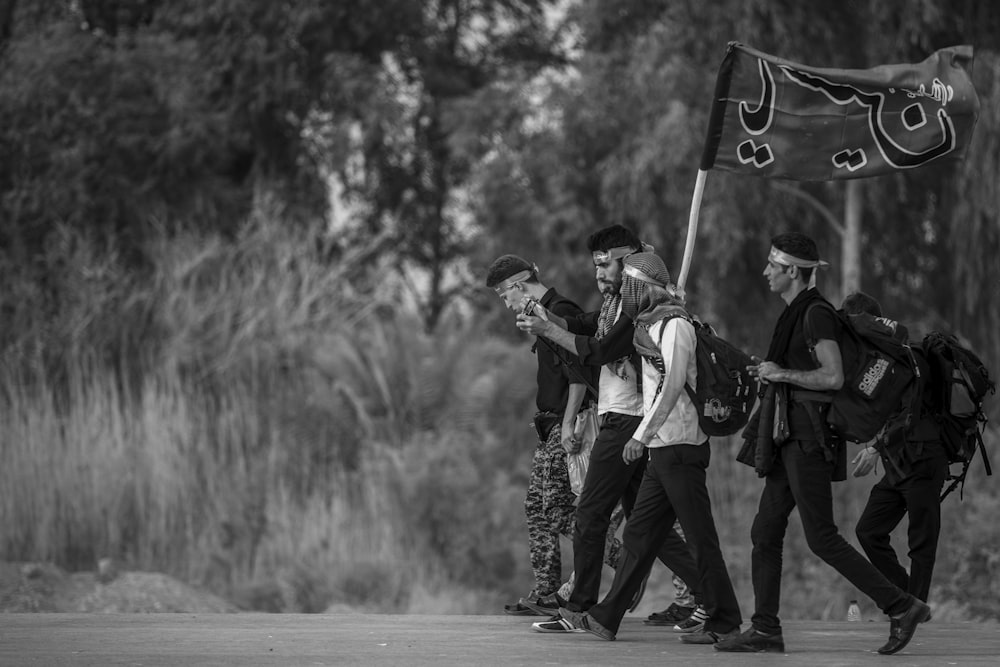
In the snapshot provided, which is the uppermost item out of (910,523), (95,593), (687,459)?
(687,459)

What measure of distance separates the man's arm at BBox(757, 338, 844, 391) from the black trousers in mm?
1026

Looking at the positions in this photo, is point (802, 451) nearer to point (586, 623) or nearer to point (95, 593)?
point (586, 623)

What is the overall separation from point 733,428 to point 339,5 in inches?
941

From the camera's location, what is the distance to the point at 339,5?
3058cm

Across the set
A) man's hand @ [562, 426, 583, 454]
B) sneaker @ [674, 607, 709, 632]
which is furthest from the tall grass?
sneaker @ [674, 607, 709, 632]

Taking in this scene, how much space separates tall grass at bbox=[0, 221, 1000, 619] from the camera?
1557cm

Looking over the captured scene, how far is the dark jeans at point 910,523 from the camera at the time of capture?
877cm

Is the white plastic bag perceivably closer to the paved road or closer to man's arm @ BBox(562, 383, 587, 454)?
man's arm @ BBox(562, 383, 587, 454)

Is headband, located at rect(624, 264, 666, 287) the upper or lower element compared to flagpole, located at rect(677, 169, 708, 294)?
lower

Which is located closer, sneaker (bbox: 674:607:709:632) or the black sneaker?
the black sneaker

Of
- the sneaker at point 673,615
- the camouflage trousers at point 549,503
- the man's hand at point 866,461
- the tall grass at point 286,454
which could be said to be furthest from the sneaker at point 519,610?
the tall grass at point 286,454

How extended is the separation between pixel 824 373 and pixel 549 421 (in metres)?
2.24

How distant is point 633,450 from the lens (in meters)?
7.99

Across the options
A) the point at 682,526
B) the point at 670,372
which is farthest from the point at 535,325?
the point at 682,526
